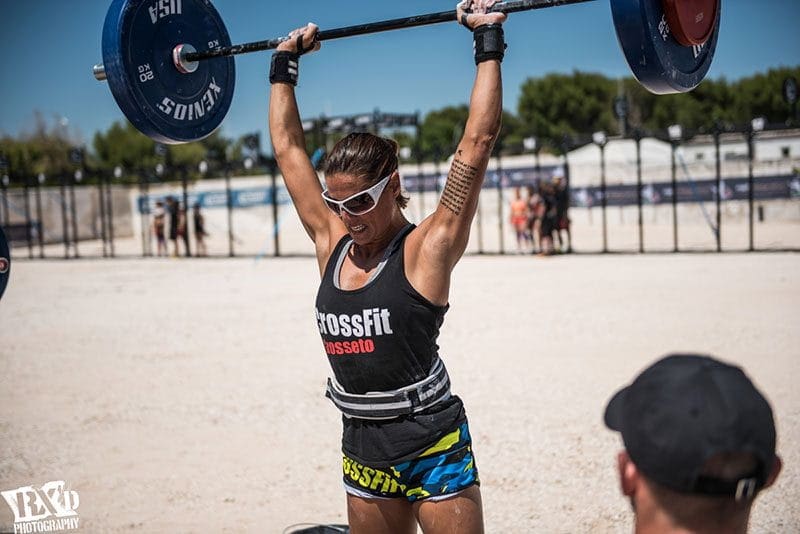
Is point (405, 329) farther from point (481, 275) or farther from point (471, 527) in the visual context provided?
point (481, 275)

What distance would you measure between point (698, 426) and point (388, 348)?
1199mm

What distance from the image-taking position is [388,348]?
7.82 feet

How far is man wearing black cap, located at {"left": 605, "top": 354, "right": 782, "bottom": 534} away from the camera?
4.33ft

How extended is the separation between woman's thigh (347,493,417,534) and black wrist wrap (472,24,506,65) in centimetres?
146

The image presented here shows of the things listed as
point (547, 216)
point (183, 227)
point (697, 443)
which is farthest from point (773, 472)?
point (183, 227)

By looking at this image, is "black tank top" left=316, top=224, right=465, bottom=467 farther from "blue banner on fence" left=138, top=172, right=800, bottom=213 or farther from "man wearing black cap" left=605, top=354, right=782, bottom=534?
"blue banner on fence" left=138, top=172, right=800, bottom=213

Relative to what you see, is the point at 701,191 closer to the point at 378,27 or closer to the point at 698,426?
the point at 378,27

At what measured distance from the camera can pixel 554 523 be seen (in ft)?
14.0

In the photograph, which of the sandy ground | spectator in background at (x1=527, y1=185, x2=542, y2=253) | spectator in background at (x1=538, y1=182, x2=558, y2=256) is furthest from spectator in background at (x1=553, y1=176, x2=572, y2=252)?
the sandy ground

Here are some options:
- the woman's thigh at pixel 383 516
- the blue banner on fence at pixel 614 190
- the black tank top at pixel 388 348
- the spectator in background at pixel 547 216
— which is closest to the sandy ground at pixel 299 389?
the woman's thigh at pixel 383 516

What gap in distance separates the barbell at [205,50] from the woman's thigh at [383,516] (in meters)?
1.69

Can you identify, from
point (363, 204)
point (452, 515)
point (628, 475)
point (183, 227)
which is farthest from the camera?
point (183, 227)

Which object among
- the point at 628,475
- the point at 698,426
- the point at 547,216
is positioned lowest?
the point at 628,475

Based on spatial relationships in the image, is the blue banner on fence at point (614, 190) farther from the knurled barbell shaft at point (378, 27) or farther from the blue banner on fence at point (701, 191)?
the knurled barbell shaft at point (378, 27)
